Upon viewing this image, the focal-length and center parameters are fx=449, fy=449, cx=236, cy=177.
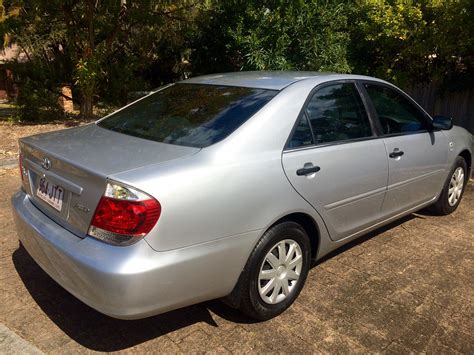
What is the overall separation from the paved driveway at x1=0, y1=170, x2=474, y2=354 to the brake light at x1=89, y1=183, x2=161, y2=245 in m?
0.80

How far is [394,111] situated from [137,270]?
282 centimetres

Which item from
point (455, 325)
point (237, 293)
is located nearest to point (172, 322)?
point (237, 293)

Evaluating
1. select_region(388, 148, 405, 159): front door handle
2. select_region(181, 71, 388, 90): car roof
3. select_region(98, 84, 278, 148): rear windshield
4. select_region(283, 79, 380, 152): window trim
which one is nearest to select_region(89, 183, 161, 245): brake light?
select_region(98, 84, 278, 148): rear windshield

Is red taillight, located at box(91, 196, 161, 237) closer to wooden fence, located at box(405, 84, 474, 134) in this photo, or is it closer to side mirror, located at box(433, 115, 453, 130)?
side mirror, located at box(433, 115, 453, 130)

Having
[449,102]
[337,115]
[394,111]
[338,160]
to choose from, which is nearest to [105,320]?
[338,160]

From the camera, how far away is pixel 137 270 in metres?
2.23

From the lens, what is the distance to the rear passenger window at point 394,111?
3807 millimetres

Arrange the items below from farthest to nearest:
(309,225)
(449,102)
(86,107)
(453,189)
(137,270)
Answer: (86,107)
(449,102)
(453,189)
(309,225)
(137,270)

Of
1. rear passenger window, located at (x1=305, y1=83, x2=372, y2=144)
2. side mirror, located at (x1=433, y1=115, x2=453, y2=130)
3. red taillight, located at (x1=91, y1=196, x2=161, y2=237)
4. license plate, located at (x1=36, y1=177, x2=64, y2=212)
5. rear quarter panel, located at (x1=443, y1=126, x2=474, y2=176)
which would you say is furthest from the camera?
rear quarter panel, located at (x1=443, y1=126, x2=474, y2=176)

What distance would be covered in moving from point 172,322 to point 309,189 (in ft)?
4.09

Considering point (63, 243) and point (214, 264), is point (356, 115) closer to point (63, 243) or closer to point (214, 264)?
point (214, 264)

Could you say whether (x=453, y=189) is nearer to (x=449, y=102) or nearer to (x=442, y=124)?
(x=442, y=124)

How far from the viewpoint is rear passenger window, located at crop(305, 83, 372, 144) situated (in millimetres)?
3205

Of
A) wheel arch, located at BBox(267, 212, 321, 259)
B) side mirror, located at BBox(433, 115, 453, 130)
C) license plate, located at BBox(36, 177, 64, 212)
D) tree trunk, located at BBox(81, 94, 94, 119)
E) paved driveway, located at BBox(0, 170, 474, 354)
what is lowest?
tree trunk, located at BBox(81, 94, 94, 119)
